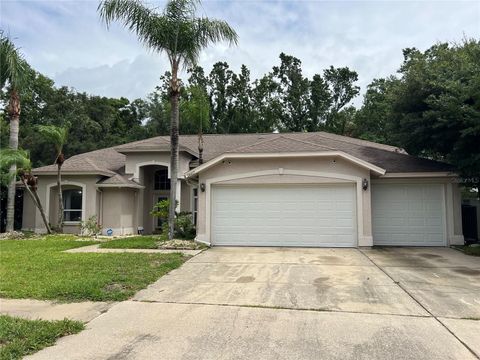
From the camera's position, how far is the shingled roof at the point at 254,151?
13.6m

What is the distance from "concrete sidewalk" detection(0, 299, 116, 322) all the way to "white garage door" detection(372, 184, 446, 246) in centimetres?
1018

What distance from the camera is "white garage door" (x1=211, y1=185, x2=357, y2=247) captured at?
1280 centimetres

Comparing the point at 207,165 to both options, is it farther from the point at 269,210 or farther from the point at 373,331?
the point at 373,331

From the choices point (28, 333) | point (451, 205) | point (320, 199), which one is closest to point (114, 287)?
point (28, 333)

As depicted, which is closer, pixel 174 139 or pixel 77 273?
pixel 77 273

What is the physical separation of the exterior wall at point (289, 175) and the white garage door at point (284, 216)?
240mm

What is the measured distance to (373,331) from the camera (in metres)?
4.93

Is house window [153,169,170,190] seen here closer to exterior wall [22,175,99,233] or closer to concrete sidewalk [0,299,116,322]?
exterior wall [22,175,99,233]

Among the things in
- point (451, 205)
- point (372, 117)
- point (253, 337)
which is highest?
point (372, 117)

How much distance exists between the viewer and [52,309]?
5.91m

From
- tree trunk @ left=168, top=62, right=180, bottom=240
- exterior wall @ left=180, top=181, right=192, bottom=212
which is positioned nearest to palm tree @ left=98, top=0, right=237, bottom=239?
tree trunk @ left=168, top=62, right=180, bottom=240

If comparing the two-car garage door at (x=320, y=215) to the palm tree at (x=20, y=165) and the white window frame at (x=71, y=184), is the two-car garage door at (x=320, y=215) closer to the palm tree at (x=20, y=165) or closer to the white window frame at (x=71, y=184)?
the white window frame at (x=71, y=184)

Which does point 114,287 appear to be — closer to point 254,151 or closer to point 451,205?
point 254,151

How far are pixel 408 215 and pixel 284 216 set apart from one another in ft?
14.4
